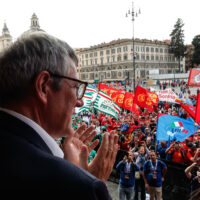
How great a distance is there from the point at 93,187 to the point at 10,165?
277 mm

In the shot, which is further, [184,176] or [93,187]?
[184,176]

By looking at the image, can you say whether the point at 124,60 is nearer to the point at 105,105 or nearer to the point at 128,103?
the point at 128,103

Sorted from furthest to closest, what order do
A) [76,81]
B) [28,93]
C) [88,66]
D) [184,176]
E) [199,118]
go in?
[88,66]
[199,118]
[184,176]
[76,81]
[28,93]

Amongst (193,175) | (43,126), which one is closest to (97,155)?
(43,126)

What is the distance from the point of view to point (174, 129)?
23.5 ft

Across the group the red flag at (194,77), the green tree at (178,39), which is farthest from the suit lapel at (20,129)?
the green tree at (178,39)

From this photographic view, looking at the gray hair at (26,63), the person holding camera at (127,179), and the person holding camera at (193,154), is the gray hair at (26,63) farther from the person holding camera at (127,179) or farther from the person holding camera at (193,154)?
the person holding camera at (193,154)

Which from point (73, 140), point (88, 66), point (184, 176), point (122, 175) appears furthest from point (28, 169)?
point (88, 66)

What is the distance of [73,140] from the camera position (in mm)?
1411

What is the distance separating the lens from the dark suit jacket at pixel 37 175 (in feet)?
2.21

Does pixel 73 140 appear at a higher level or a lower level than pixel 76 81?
lower

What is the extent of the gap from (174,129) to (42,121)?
6796 mm

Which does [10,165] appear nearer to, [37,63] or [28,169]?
[28,169]

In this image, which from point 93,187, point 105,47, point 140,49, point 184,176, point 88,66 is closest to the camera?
point 93,187
